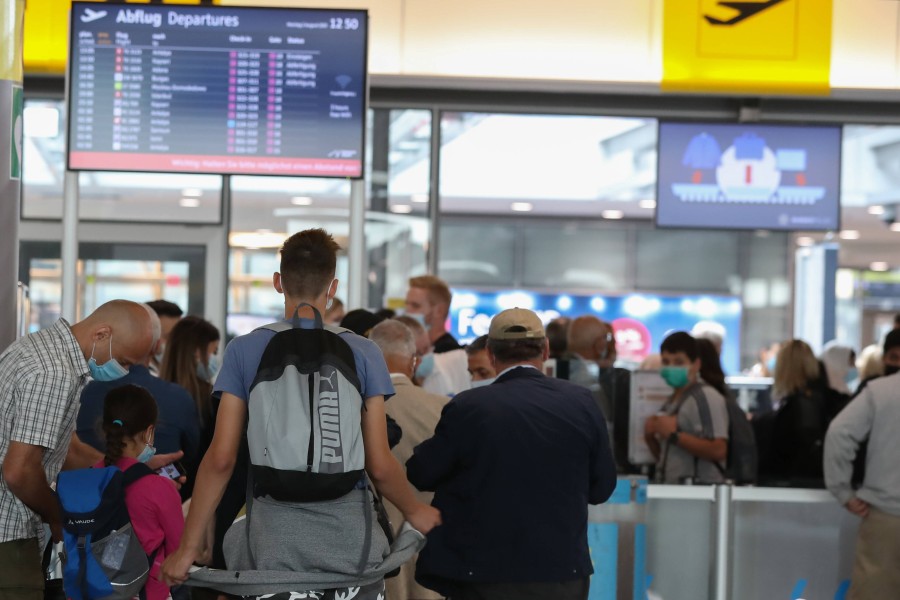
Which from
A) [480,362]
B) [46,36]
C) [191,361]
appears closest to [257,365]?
[191,361]

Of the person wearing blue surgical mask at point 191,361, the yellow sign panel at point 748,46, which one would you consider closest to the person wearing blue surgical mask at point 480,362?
the person wearing blue surgical mask at point 191,361

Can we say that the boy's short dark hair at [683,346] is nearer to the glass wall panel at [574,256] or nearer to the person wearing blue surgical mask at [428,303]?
the person wearing blue surgical mask at [428,303]

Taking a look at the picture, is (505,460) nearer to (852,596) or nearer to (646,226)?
(852,596)

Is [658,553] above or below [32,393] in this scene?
below

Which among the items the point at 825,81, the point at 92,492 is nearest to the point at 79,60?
the point at 92,492

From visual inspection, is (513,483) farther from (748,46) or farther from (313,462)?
(748,46)

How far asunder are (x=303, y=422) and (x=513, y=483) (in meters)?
0.92

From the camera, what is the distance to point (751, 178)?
7.81 m

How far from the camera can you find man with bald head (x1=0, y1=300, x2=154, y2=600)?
336cm

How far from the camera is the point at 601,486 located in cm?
388

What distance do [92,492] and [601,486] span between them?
5.00 ft

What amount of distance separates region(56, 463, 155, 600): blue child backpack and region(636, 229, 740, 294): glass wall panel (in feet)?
35.9

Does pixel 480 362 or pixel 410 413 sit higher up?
pixel 480 362

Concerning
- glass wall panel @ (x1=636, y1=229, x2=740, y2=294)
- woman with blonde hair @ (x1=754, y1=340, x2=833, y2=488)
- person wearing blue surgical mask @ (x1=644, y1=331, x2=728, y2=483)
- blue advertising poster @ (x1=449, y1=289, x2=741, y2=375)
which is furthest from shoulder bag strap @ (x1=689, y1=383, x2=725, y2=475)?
glass wall panel @ (x1=636, y1=229, x2=740, y2=294)
